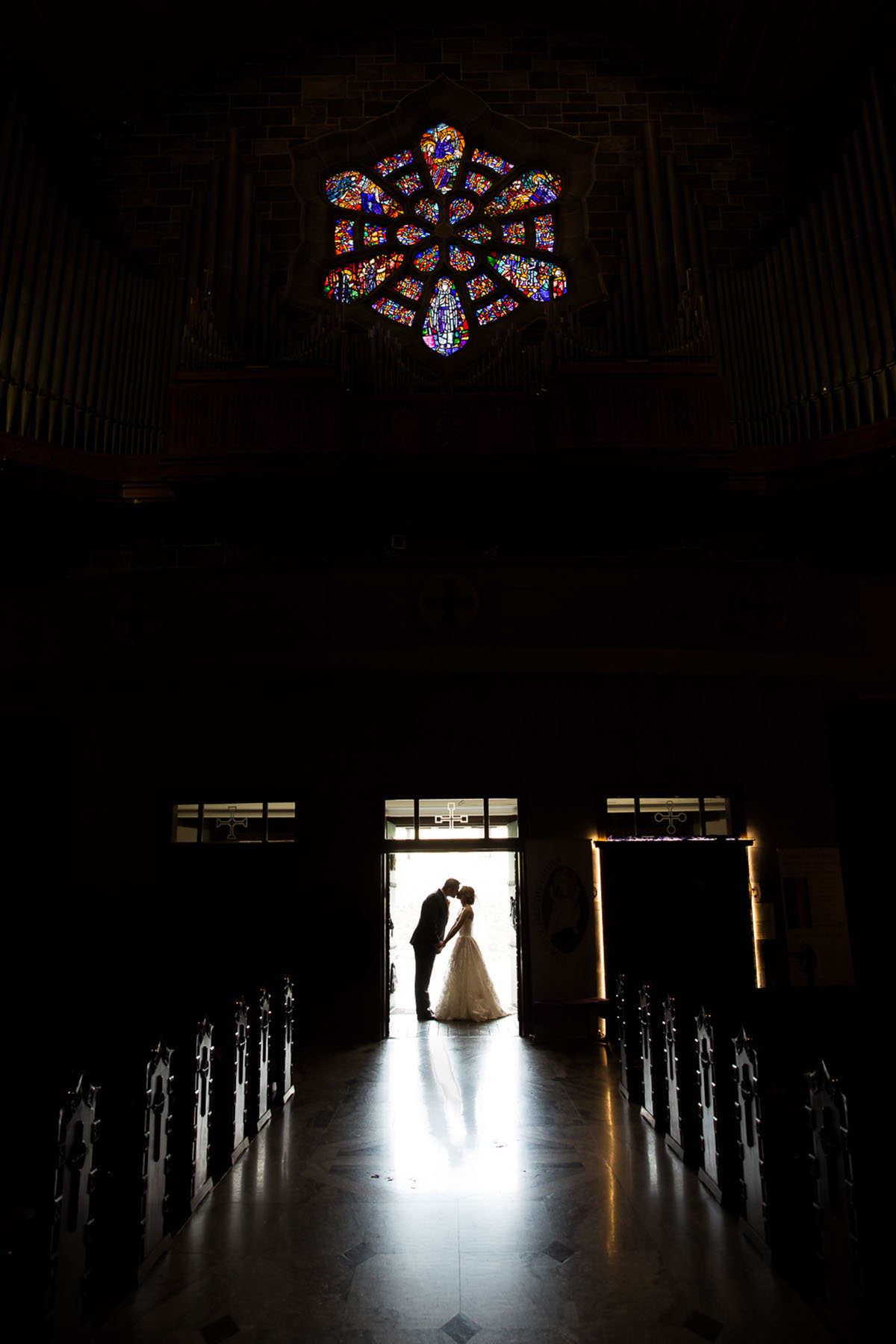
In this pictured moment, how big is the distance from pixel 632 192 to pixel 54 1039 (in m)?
10.6

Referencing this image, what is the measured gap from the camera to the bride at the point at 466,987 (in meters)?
8.68

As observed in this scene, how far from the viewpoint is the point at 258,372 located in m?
8.03

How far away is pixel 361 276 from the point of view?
10.2 metres

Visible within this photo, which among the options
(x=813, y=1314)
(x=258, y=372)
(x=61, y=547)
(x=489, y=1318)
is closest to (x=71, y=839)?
(x=61, y=547)

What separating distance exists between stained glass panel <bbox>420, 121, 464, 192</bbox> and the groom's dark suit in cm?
920

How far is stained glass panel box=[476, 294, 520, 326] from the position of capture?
32.7 ft

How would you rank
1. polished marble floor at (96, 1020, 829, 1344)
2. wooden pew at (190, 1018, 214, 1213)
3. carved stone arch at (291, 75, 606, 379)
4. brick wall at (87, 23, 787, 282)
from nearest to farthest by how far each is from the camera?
polished marble floor at (96, 1020, 829, 1344), wooden pew at (190, 1018, 214, 1213), carved stone arch at (291, 75, 606, 379), brick wall at (87, 23, 787, 282)

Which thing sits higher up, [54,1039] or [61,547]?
[61,547]

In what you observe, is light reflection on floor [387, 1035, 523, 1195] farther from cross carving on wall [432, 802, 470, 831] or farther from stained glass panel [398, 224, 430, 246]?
stained glass panel [398, 224, 430, 246]

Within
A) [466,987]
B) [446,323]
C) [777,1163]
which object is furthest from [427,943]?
[446,323]

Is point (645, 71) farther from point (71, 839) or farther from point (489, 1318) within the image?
point (489, 1318)

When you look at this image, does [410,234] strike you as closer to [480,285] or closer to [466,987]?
[480,285]

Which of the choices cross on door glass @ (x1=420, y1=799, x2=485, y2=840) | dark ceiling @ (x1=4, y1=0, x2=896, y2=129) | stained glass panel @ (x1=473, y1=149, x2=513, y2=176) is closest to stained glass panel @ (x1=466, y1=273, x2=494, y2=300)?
stained glass panel @ (x1=473, y1=149, x2=513, y2=176)

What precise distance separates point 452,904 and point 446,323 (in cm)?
714
